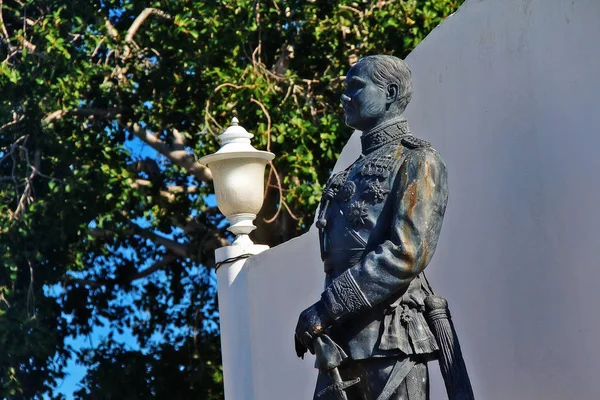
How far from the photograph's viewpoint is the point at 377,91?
4922 millimetres

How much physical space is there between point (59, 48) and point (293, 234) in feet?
8.97

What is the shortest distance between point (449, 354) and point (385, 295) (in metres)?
0.31

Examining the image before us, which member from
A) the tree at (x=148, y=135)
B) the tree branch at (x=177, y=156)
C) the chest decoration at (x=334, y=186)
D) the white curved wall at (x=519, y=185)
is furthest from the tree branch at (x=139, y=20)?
the chest decoration at (x=334, y=186)

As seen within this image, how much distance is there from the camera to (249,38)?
12180 mm

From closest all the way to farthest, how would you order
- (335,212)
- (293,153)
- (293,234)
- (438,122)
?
(335,212), (438,122), (293,153), (293,234)

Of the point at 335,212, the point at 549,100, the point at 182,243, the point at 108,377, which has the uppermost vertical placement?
the point at 182,243

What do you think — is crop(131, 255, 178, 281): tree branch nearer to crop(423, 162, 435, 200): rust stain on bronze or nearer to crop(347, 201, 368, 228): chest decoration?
crop(347, 201, 368, 228): chest decoration

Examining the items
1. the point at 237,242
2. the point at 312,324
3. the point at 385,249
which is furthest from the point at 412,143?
the point at 237,242

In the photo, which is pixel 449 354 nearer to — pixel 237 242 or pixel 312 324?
pixel 312 324

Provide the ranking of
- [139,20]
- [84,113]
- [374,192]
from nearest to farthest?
[374,192] → [139,20] → [84,113]

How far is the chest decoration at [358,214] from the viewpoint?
4770 mm

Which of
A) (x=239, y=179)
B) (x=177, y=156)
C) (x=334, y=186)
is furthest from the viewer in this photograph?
(x=177, y=156)

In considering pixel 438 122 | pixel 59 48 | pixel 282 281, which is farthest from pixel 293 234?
pixel 438 122

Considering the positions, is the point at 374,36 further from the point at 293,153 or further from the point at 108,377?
the point at 108,377
